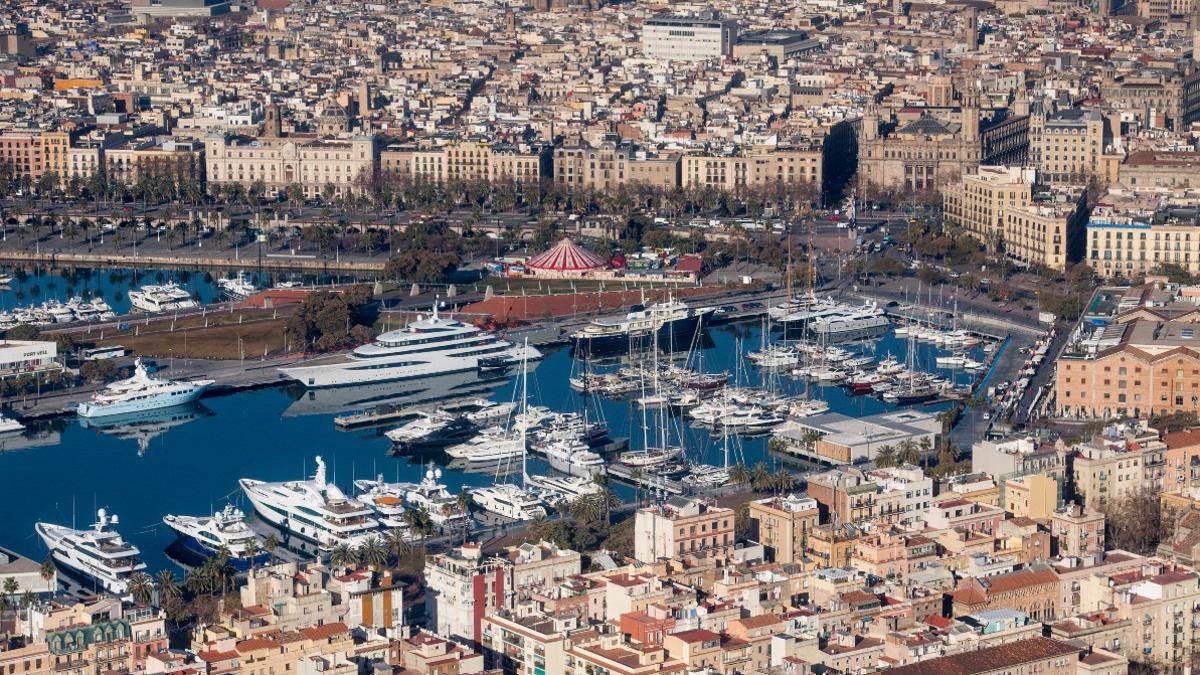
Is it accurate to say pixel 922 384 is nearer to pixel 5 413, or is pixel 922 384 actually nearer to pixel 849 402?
pixel 849 402

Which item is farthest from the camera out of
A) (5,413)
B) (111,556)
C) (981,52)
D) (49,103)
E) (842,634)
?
(981,52)

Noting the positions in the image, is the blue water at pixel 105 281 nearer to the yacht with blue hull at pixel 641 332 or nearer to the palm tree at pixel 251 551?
the yacht with blue hull at pixel 641 332

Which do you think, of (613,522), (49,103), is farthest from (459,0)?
(613,522)

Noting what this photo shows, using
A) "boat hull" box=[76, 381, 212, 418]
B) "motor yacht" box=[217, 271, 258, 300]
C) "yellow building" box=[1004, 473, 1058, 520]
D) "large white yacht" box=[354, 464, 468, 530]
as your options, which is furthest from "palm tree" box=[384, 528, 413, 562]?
"motor yacht" box=[217, 271, 258, 300]

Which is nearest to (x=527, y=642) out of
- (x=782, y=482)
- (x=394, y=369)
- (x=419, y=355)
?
(x=782, y=482)

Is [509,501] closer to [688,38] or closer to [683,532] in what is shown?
[683,532]

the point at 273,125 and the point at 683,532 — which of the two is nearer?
the point at 683,532

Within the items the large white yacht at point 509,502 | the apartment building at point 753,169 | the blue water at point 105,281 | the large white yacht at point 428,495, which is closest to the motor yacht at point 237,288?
the blue water at point 105,281

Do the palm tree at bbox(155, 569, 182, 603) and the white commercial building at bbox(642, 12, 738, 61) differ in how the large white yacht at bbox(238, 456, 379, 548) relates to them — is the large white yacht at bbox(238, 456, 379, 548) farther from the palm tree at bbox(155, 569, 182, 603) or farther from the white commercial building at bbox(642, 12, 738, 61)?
the white commercial building at bbox(642, 12, 738, 61)
